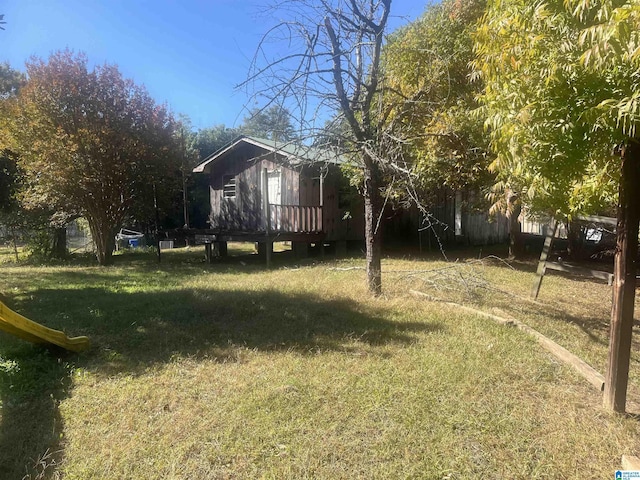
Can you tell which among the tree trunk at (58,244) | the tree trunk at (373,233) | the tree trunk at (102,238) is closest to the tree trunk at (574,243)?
the tree trunk at (373,233)

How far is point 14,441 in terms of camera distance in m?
2.91

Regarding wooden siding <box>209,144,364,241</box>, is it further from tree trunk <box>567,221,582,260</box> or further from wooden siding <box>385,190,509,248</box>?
tree trunk <box>567,221,582,260</box>

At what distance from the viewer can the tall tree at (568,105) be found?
7.75ft

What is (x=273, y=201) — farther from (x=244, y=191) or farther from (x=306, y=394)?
(x=306, y=394)

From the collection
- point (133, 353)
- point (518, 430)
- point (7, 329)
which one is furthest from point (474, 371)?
point (7, 329)

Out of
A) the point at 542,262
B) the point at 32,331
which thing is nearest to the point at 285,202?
the point at 542,262

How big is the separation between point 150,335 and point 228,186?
11.9 meters

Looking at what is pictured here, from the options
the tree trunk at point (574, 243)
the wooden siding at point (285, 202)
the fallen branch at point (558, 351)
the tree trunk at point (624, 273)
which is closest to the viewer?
the tree trunk at point (624, 273)

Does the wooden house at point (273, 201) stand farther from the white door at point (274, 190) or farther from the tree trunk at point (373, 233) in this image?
the tree trunk at point (373, 233)

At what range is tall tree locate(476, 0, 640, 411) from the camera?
2.36 metres

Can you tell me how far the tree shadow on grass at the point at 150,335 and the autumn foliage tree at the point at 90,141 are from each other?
5.39 meters

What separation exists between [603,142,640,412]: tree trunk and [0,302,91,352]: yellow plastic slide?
17.6 ft

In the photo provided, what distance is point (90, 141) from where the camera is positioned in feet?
38.1

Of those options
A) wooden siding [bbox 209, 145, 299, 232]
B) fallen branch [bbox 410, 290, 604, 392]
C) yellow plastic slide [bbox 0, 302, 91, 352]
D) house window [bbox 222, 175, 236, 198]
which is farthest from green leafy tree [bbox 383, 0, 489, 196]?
house window [bbox 222, 175, 236, 198]
